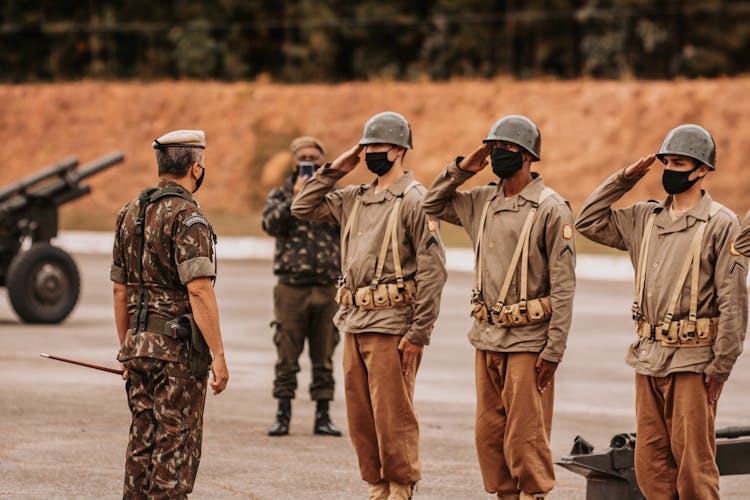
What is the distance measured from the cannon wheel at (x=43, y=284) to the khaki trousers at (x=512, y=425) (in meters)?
11.6

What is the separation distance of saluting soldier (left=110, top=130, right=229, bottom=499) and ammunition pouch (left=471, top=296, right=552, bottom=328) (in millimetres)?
1563

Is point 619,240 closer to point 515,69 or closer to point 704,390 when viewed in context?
point 704,390

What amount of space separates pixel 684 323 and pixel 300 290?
429cm

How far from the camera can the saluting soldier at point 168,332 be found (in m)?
6.55

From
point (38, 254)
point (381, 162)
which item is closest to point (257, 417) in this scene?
point (381, 162)

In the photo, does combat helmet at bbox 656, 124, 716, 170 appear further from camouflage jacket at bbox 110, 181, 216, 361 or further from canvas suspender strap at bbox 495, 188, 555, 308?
camouflage jacket at bbox 110, 181, 216, 361

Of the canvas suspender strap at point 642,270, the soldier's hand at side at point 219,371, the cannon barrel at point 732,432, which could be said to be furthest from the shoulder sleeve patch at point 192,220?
Result: the cannon barrel at point 732,432

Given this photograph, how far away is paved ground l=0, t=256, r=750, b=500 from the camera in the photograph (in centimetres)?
902

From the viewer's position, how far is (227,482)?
29.7 feet

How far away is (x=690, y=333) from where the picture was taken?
22.6 ft

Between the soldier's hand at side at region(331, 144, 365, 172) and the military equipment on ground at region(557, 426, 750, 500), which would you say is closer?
the military equipment on ground at region(557, 426, 750, 500)

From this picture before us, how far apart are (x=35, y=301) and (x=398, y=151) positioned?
36.7 ft

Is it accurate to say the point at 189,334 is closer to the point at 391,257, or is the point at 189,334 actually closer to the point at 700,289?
the point at 391,257

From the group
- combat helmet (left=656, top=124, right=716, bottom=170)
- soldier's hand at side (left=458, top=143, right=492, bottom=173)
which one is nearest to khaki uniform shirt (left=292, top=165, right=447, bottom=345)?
soldier's hand at side (left=458, top=143, right=492, bottom=173)
